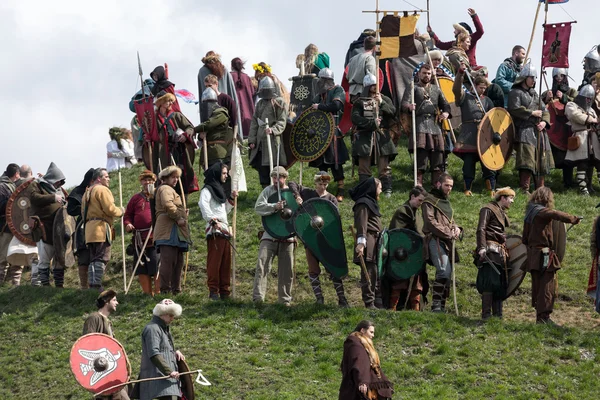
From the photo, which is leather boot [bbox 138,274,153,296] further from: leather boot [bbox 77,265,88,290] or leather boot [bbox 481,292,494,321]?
leather boot [bbox 481,292,494,321]

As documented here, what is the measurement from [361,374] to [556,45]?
9.78 meters

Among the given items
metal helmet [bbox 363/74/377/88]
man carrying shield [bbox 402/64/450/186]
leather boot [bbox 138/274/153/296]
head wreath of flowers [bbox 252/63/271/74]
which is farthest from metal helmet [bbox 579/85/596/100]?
leather boot [bbox 138/274/153/296]

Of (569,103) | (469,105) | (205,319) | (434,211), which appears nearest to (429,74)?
(469,105)

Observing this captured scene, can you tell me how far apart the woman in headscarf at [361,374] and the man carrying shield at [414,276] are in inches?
155

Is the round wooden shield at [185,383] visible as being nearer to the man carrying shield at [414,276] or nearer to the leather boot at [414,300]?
the man carrying shield at [414,276]

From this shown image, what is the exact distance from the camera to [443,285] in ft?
58.0

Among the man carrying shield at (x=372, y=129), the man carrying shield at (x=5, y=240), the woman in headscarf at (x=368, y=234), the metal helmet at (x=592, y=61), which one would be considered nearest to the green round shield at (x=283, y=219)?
→ the woman in headscarf at (x=368, y=234)

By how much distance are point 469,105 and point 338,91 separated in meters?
2.36

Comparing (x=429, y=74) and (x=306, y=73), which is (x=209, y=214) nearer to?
(x=429, y=74)

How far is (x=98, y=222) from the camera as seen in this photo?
18.9 meters

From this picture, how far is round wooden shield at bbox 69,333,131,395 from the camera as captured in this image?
14.3 meters

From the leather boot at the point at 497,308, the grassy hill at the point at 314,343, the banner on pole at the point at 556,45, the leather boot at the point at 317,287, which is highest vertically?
the banner on pole at the point at 556,45

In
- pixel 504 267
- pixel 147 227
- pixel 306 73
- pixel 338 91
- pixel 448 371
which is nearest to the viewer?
pixel 448 371

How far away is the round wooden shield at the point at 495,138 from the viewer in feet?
71.0
